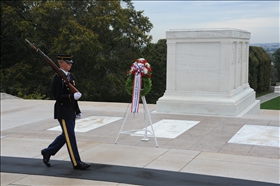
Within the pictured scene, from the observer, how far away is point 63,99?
5.77 metres

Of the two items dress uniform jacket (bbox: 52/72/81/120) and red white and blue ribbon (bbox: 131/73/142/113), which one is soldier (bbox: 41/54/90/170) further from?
red white and blue ribbon (bbox: 131/73/142/113)

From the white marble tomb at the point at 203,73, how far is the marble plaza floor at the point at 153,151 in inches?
17.9

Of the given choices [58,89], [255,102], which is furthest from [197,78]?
[58,89]

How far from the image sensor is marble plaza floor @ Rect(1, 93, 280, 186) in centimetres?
558

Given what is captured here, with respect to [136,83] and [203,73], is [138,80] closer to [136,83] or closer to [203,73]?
[136,83]

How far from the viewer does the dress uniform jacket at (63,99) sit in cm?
576

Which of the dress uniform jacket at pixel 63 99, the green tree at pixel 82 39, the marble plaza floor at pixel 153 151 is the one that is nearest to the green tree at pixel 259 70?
the green tree at pixel 82 39

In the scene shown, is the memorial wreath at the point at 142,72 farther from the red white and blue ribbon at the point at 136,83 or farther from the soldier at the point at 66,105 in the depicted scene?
the soldier at the point at 66,105

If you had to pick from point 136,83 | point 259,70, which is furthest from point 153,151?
point 259,70

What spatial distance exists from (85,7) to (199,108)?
586 inches

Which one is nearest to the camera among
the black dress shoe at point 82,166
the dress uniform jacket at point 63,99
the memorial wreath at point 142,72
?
the dress uniform jacket at point 63,99

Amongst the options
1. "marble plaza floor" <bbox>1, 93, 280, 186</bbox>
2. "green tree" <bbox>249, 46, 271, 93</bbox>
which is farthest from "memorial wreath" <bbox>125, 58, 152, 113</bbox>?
"green tree" <bbox>249, 46, 271, 93</bbox>

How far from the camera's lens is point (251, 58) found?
31.9 metres

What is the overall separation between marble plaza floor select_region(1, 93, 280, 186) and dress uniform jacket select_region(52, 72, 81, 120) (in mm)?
790
